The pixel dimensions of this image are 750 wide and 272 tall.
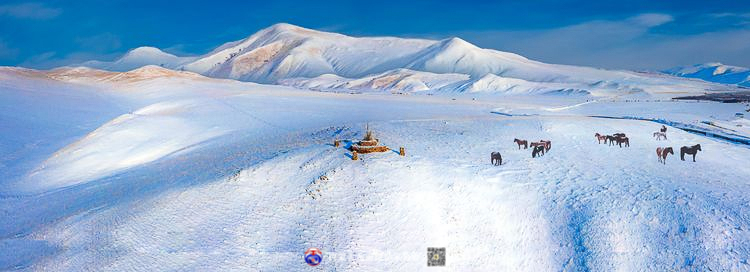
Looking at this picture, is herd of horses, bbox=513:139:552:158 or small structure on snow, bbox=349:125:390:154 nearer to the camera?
small structure on snow, bbox=349:125:390:154

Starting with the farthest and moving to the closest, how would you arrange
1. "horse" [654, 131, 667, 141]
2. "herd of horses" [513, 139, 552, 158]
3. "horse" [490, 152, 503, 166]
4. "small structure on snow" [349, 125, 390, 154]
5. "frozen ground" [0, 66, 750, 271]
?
"horse" [654, 131, 667, 141], "herd of horses" [513, 139, 552, 158], "small structure on snow" [349, 125, 390, 154], "horse" [490, 152, 503, 166], "frozen ground" [0, 66, 750, 271]

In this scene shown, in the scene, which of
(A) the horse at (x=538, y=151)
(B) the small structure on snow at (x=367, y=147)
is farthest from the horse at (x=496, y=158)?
(B) the small structure on snow at (x=367, y=147)

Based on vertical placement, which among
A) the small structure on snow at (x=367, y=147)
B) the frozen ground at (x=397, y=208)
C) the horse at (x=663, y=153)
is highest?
the small structure on snow at (x=367, y=147)

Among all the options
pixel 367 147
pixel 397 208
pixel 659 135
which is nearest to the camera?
pixel 397 208

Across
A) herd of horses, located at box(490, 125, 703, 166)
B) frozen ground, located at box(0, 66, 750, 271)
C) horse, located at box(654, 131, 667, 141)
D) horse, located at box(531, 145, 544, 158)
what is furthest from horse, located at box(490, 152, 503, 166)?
horse, located at box(654, 131, 667, 141)

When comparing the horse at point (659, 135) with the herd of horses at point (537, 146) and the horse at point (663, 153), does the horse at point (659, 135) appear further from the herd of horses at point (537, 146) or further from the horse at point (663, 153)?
the herd of horses at point (537, 146)

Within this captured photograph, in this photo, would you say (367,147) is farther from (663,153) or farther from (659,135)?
(659,135)

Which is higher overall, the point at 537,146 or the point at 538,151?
the point at 537,146

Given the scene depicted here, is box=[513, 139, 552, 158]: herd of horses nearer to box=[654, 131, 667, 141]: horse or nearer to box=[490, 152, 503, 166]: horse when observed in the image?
box=[490, 152, 503, 166]: horse

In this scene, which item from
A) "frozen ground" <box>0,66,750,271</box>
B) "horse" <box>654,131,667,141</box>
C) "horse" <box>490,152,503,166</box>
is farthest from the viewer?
"horse" <box>654,131,667,141</box>

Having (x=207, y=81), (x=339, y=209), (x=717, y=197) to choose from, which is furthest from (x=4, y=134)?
(x=207, y=81)

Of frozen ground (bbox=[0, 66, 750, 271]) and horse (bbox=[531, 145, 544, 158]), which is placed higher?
horse (bbox=[531, 145, 544, 158])

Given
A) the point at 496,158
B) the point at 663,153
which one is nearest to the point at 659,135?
the point at 663,153
